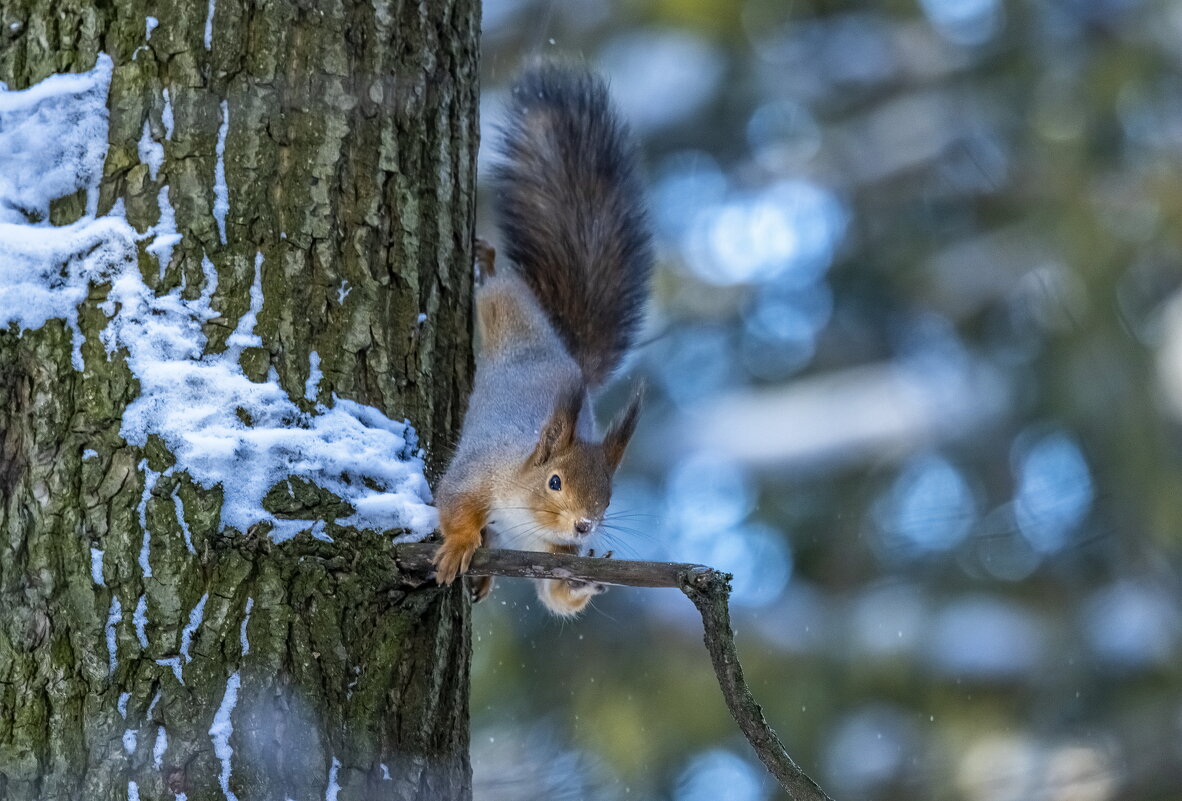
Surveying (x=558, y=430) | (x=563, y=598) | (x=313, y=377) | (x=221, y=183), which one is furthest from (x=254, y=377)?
(x=563, y=598)

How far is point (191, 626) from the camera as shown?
3.76 feet

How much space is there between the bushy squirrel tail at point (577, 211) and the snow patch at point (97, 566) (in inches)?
34.1

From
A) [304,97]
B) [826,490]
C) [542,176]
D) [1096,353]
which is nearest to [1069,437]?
[1096,353]

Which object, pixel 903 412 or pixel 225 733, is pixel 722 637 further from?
pixel 903 412

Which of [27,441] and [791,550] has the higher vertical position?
[791,550]

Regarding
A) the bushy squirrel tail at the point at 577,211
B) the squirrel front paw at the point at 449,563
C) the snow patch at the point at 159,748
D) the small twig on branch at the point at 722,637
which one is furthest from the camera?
the bushy squirrel tail at the point at 577,211

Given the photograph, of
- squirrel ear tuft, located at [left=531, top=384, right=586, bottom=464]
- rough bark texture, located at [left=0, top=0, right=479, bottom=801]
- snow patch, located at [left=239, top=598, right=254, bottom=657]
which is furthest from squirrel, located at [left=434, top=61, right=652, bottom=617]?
snow patch, located at [left=239, top=598, right=254, bottom=657]

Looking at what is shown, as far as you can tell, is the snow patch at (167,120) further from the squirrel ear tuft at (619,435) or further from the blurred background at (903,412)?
the blurred background at (903,412)

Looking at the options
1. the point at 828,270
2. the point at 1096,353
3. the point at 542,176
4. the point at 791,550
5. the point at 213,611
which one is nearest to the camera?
the point at 213,611

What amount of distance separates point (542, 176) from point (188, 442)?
32.1 inches

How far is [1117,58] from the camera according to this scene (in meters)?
4.14

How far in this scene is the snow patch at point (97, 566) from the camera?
Answer: 114 cm

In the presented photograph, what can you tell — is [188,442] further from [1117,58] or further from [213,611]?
[1117,58]

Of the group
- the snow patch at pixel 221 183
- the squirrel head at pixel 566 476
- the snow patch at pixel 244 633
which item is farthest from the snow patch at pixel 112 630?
the squirrel head at pixel 566 476
